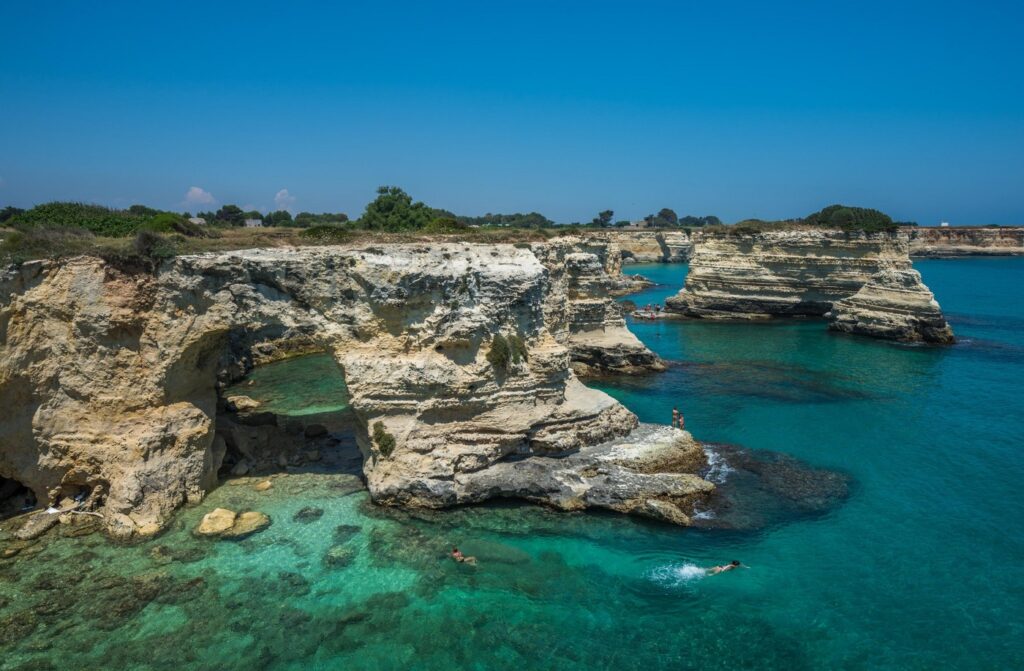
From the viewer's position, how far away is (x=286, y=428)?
71.0 feet

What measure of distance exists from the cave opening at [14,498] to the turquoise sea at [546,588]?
248 cm

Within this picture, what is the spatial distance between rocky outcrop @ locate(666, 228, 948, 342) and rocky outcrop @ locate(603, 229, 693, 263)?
7090cm

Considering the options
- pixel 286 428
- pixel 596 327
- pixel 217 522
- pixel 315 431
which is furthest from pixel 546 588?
pixel 596 327

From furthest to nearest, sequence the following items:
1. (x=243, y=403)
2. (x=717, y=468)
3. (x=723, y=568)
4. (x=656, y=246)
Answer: (x=656, y=246) → (x=243, y=403) → (x=717, y=468) → (x=723, y=568)

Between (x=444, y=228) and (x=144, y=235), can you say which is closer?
(x=144, y=235)

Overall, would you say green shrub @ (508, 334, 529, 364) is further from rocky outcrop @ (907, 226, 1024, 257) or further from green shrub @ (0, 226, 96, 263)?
rocky outcrop @ (907, 226, 1024, 257)

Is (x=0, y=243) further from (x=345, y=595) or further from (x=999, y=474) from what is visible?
(x=999, y=474)

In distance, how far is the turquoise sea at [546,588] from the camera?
440 inches

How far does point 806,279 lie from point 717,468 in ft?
121

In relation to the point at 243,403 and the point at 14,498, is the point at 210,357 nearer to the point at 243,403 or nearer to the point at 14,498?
the point at 14,498

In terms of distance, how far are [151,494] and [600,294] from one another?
2254cm

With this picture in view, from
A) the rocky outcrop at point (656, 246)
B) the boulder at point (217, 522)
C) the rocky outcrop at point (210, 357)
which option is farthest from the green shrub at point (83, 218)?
the rocky outcrop at point (656, 246)

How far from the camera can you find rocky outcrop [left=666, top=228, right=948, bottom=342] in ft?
137

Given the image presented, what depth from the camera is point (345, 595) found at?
12.6m
